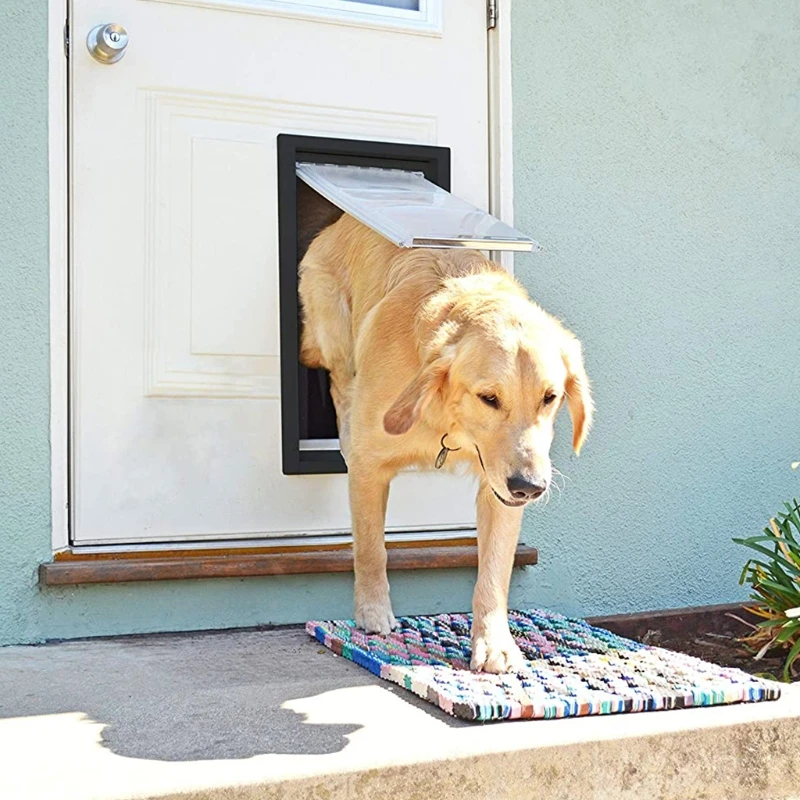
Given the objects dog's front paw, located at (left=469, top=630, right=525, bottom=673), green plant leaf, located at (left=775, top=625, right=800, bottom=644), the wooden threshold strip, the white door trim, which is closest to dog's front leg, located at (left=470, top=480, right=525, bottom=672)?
dog's front paw, located at (left=469, top=630, right=525, bottom=673)

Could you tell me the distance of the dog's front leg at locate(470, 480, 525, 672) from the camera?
2883mm

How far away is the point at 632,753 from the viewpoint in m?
2.38

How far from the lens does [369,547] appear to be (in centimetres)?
338

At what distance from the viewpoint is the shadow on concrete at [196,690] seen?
2275mm

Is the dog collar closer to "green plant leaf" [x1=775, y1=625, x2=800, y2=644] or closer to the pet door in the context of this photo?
the pet door

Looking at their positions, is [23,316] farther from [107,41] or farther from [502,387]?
[502,387]

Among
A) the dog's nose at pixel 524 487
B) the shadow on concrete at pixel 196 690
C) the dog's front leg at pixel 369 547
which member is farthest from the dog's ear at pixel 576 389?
the shadow on concrete at pixel 196 690

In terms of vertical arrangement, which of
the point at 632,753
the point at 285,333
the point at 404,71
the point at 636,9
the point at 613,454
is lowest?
the point at 632,753

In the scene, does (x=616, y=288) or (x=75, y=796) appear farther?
(x=616, y=288)

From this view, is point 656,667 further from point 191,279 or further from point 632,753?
point 191,279

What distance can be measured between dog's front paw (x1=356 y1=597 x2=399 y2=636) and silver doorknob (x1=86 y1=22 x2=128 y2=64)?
A: 1831 mm

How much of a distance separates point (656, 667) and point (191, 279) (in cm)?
186

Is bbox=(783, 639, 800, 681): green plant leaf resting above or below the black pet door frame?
below

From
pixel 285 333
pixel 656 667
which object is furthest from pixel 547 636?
pixel 285 333
